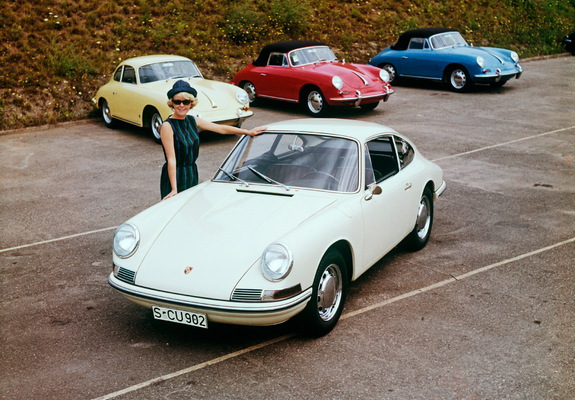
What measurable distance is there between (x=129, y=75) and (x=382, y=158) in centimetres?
847

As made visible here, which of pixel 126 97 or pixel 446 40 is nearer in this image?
pixel 126 97

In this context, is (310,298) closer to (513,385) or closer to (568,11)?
(513,385)

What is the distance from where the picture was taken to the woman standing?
226 inches

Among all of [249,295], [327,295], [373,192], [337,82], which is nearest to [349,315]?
[327,295]

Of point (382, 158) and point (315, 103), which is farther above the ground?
point (382, 158)

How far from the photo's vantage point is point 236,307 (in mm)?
4344

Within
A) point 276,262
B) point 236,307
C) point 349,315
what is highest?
point 276,262

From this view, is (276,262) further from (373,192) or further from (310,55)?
(310,55)

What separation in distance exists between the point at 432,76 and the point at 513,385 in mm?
14440

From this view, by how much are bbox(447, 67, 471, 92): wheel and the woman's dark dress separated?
12.6m

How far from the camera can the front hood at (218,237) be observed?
452cm

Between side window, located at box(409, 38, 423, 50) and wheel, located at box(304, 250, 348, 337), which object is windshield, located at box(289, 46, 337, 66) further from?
wheel, located at box(304, 250, 348, 337)

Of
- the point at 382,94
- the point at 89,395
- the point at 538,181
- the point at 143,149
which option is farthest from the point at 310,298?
the point at 382,94

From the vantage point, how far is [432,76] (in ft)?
57.9
